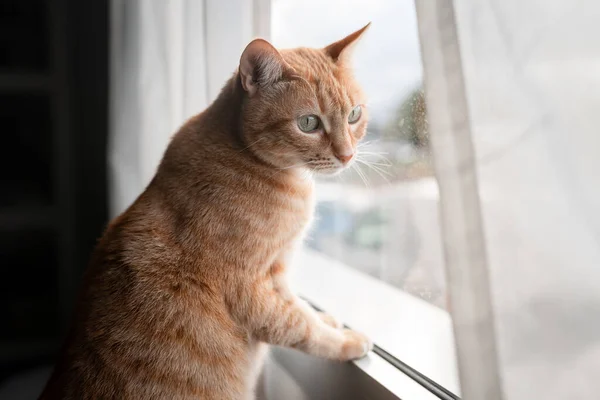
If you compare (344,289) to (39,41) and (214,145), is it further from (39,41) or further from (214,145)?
(39,41)

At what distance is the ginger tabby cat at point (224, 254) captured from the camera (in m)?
0.86

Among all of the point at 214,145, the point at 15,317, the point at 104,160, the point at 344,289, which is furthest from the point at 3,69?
the point at 344,289

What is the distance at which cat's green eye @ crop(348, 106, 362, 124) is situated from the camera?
0.99 m

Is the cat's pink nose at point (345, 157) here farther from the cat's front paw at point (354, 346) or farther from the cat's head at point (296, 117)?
the cat's front paw at point (354, 346)

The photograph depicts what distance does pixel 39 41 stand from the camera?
2211mm

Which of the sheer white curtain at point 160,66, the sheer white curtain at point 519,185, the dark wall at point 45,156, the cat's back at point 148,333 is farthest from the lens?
the dark wall at point 45,156

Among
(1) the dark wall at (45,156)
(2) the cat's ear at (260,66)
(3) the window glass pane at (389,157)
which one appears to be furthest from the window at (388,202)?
(1) the dark wall at (45,156)

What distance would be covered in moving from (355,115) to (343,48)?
0.45 feet

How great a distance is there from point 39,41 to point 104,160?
23.5 inches

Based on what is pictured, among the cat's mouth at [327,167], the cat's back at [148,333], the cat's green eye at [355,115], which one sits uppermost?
the cat's green eye at [355,115]

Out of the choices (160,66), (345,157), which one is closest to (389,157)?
(345,157)

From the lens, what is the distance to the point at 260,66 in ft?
2.97

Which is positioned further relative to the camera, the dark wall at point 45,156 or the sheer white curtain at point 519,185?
the dark wall at point 45,156

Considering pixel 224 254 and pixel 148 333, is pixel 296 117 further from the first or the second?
pixel 148 333
